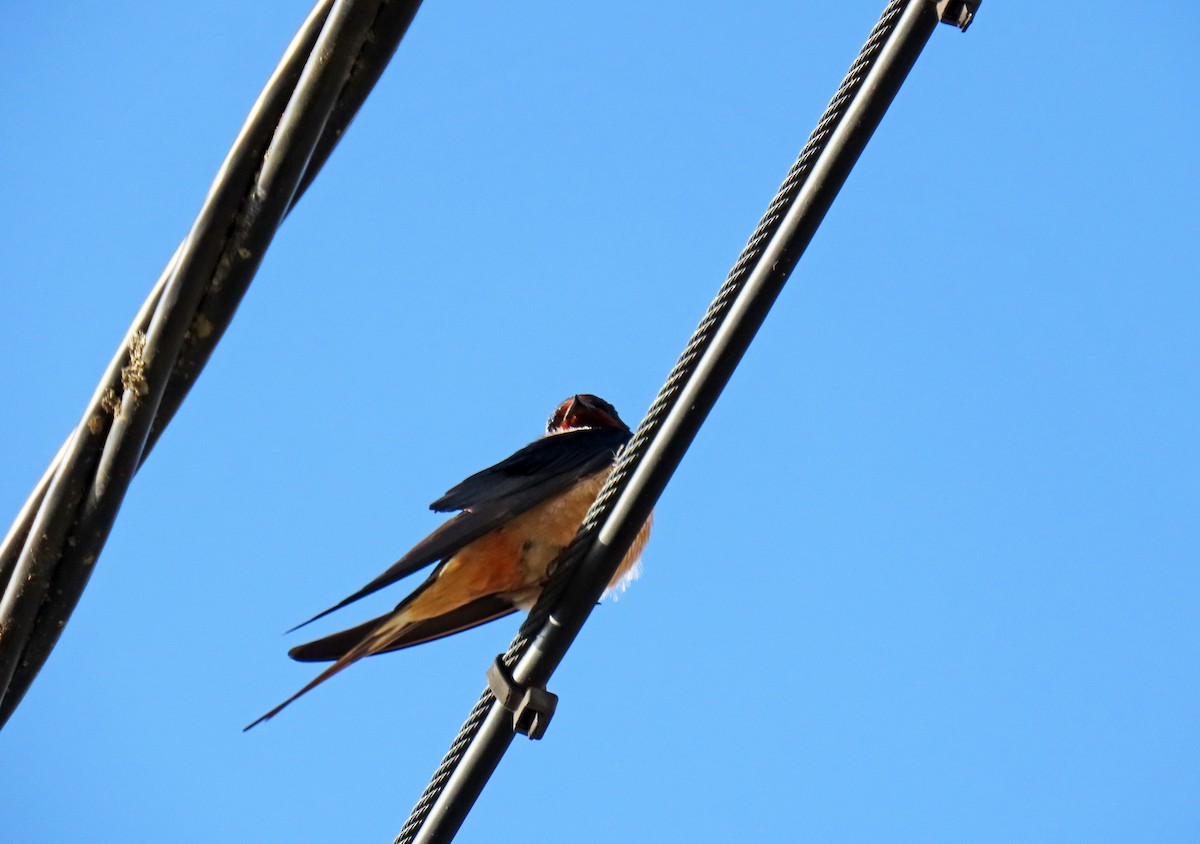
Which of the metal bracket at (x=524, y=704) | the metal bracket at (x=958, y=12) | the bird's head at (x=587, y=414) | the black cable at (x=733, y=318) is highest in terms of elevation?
the bird's head at (x=587, y=414)

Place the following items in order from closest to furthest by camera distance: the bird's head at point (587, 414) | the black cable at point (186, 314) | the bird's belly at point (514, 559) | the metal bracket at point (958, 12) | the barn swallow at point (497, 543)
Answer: the black cable at point (186, 314), the metal bracket at point (958, 12), the barn swallow at point (497, 543), the bird's belly at point (514, 559), the bird's head at point (587, 414)

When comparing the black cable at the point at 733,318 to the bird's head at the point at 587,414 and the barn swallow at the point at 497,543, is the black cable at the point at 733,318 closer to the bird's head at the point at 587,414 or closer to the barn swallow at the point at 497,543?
the barn swallow at the point at 497,543

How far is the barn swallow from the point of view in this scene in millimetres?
4199

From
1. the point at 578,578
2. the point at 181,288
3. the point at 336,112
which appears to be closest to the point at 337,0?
the point at 336,112

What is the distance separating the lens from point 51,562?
2055 mm

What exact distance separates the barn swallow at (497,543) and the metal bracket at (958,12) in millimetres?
2183

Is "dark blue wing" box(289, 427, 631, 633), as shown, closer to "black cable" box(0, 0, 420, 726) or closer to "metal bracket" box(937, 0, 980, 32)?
"black cable" box(0, 0, 420, 726)

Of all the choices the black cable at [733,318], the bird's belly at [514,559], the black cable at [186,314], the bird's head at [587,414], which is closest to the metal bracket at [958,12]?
the black cable at [733,318]

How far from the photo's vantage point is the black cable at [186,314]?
202 cm

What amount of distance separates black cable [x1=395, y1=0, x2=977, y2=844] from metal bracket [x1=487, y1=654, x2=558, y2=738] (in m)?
0.02

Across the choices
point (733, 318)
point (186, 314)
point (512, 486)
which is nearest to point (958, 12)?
point (733, 318)

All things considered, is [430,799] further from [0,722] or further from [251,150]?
Result: [251,150]

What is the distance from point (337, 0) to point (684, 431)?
97 cm

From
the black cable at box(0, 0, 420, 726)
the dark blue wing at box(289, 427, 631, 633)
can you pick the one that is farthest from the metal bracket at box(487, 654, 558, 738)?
the dark blue wing at box(289, 427, 631, 633)
